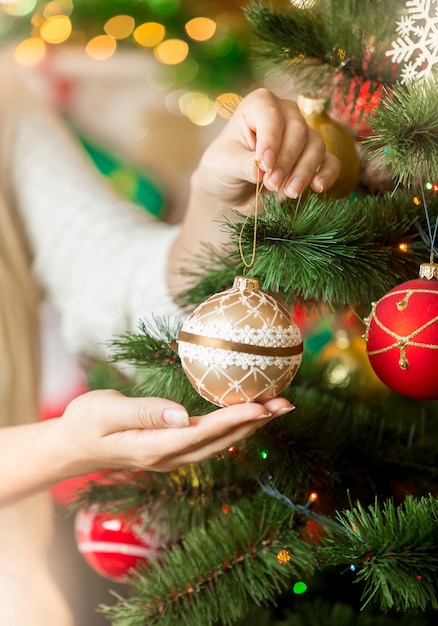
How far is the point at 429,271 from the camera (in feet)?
1.23

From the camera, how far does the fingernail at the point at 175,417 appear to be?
1.14 ft

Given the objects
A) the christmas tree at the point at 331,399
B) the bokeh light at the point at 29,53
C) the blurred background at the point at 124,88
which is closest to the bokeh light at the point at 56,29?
the blurred background at the point at 124,88

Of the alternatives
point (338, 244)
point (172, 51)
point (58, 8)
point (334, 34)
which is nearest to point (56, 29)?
point (58, 8)

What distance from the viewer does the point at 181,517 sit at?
0.55 metres

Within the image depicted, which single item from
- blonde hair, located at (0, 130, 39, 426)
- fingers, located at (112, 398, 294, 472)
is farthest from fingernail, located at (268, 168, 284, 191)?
blonde hair, located at (0, 130, 39, 426)

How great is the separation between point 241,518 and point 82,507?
18 centimetres

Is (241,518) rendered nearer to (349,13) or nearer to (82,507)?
(82,507)

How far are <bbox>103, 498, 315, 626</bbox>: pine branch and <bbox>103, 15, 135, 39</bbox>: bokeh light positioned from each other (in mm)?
960

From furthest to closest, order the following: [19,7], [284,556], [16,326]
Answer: [19,7] < [16,326] < [284,556]

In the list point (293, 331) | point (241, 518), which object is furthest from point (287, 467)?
point (293, 331)

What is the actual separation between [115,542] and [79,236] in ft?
1.41

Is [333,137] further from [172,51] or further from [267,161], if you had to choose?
[172,51]

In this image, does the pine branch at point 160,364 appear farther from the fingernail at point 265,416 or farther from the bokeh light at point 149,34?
the bokeh light at point 149,34

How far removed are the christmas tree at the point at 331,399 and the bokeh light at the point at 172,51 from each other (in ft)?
2.55
